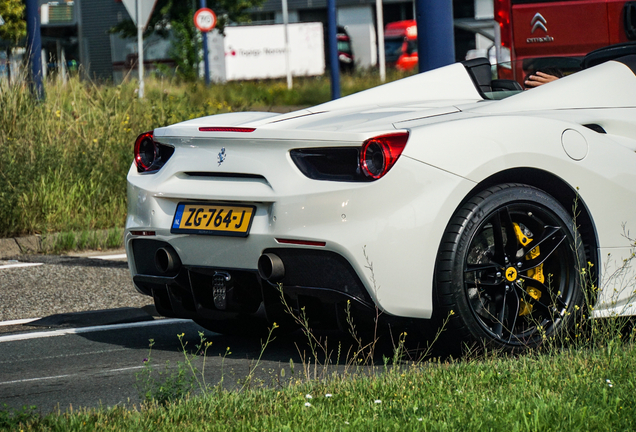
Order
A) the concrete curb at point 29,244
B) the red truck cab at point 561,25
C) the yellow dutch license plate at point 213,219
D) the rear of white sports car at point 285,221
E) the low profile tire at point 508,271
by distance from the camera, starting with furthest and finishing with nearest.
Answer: the red truck cab at point 561,25 → the concrete curb at point 29,244 → the yellow dutch license plate at point 213,219 → the low profile tire at point 508,271 → the rear of white sports car at point 285,221

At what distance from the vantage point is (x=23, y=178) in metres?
8.30

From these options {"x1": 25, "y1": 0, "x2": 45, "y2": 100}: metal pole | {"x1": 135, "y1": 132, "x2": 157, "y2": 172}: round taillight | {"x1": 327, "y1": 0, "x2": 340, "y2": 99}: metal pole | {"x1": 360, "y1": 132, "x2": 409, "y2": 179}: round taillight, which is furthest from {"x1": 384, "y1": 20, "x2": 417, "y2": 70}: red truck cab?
{"x1": 360, "y1": 132, "x2": 409, "y2": 179}: round taillight

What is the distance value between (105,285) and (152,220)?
235cm

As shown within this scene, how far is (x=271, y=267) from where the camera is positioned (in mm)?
3822

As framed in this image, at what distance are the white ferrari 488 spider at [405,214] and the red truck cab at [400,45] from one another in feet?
104

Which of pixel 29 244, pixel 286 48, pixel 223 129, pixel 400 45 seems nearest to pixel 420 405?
pixel 223 129

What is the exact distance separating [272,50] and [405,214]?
34.4m

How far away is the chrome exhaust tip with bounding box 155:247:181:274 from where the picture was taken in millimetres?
4113

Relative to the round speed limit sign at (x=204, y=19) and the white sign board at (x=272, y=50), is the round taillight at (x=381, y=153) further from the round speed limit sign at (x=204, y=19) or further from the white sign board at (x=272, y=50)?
the white sign board at (x=272, y=50)

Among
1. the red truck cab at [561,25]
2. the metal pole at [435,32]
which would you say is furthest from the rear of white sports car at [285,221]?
the red truck cab at [561,25]

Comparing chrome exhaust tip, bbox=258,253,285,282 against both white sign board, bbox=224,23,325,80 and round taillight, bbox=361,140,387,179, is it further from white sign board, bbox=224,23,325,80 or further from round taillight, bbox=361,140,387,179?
white sign board, bbox=224,23,325,80

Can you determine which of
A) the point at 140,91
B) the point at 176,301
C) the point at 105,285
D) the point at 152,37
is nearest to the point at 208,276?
the point at 176,301

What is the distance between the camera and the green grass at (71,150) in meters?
8.30

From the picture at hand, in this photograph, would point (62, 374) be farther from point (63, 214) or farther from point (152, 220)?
point (63, 214)
